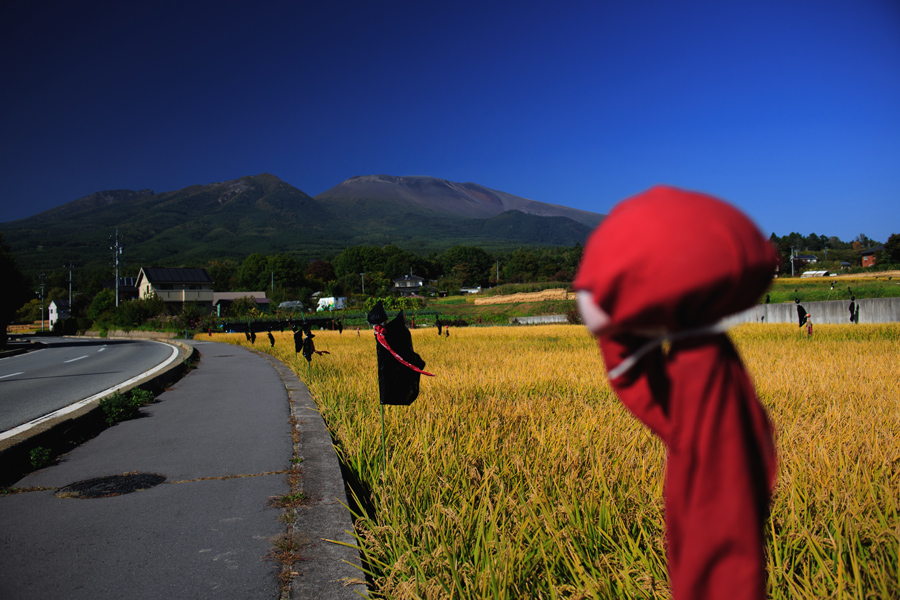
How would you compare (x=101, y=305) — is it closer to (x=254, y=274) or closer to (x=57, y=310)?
(x=57, y=310)

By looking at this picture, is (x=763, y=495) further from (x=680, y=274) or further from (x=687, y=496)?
(x=680, y=274)

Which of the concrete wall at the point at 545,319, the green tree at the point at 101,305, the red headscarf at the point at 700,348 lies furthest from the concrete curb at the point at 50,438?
the green tree at the point at 101,305

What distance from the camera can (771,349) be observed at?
1052 cm

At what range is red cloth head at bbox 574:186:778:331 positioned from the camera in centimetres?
81

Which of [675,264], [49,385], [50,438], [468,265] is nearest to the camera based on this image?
[675,264]

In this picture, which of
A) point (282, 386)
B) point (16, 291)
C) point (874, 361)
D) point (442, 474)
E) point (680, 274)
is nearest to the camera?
point (680, 274)

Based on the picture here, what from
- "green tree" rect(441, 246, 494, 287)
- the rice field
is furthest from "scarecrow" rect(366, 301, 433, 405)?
"green tree" rect(441, 246, 494, 287)

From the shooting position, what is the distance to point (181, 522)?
3344 millimetres

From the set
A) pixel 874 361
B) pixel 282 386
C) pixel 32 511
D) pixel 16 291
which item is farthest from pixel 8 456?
pixel 16 291

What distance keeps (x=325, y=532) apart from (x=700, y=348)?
2698mm

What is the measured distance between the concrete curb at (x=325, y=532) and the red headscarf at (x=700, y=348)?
1851 millimetres

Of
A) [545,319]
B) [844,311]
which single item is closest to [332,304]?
[545,319]

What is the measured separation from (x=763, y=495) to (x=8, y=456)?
5.50 metres

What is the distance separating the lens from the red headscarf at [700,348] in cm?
81
